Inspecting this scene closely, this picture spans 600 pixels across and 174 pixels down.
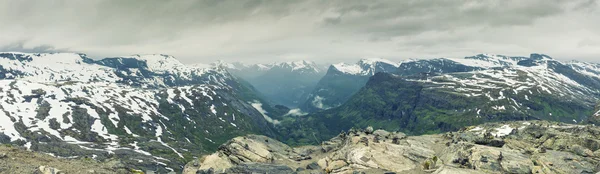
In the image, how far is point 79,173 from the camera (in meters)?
45.7

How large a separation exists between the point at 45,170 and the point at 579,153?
294 feet

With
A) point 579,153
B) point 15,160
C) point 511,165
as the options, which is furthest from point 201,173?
point 579,153

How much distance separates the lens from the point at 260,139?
9294 centimetres

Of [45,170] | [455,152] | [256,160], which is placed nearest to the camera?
[45,170]

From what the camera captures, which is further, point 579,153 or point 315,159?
point 315,159

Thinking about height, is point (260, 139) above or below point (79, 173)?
below

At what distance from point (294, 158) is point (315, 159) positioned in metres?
5.16

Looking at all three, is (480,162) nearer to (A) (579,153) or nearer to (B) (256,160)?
(A) (579,153)

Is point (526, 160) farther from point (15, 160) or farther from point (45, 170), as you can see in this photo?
point (15, 160)

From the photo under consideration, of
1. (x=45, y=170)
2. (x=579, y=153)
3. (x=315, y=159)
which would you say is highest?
(x=45, y=170)

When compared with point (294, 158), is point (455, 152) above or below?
above

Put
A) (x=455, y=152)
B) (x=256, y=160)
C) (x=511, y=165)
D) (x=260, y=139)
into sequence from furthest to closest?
(x=260, y=139)
(x=256, y=160)
(x=455, y=152)
(x=511, y=165)

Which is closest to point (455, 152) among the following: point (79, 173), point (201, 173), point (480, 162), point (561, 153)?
point (480, 162)

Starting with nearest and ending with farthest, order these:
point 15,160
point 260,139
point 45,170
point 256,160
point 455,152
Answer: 1. point 45,170
2. point 15,160
3. point 455,152
4. point 256,160
5. point 260,139
